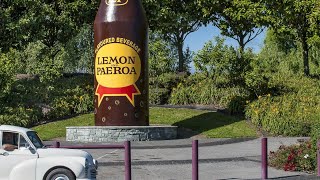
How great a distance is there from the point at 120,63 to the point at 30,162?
479 inches

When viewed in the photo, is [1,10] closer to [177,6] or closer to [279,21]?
[177,6]

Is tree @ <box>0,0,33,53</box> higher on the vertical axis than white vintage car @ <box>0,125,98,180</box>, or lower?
higher

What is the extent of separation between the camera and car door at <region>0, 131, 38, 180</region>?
1075 cm

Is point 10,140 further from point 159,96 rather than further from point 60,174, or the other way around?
point 159,96

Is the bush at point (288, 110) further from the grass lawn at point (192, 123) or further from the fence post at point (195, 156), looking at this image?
the fence post at point (195, 156)

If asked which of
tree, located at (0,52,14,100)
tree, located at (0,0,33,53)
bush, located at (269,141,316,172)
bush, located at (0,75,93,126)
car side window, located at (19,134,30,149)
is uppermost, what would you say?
tree, located at (0,0,33,53)

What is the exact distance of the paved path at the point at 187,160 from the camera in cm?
1359

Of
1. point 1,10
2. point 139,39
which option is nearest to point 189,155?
point 139,39

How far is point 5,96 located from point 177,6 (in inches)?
683

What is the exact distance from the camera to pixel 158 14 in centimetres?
3591

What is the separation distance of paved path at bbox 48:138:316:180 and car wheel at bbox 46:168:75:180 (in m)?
2.51

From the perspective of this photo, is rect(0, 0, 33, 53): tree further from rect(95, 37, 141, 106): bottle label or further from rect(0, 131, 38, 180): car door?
rect(0, 131, 38, 180): car door

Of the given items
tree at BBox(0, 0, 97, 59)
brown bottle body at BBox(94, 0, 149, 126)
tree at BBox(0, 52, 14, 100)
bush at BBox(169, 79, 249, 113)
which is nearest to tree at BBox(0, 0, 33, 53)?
tree at BBox(0, 0, 97, 59)

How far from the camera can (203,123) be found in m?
26.6
